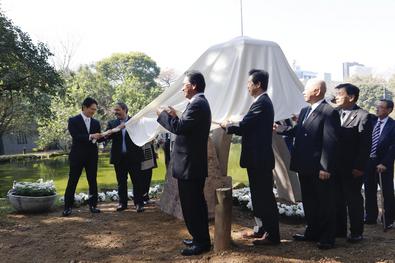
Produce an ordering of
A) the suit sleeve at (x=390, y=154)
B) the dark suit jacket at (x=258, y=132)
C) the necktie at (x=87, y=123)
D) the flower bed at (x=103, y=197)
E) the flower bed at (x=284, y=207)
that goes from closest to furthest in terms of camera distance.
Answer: the dark suit jacket at (x=258, y=132) < the suit sleeve at (x=390, y=154) < the flower bed at (x=284, y=207) < the necktie at (x=87, y=123) < the flower bed at (x=103, y=197)

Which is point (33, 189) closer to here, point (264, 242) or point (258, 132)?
point (264, 242)

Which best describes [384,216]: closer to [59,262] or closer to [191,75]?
[191,75]

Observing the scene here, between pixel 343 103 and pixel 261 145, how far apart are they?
1.19 meters

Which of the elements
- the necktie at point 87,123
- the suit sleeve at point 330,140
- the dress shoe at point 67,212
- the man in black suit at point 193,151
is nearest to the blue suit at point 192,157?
the man in black suit at point 193,151

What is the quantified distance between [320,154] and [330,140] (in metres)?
0.18

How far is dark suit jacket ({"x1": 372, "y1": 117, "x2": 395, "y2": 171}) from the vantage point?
5.50 metres

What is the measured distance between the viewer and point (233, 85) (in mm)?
5430

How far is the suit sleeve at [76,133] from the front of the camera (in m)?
6.26

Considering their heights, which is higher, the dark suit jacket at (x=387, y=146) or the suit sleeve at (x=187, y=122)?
the suit sleeve at (x=187, y=122)

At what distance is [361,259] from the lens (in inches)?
154

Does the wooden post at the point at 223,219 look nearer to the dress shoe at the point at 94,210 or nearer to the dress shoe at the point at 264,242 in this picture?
the dress shoe at the point at 264,242

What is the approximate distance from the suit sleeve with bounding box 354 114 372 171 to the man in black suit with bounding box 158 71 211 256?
5.98 ft

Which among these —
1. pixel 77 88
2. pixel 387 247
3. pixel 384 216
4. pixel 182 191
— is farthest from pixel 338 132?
pixel 77 88

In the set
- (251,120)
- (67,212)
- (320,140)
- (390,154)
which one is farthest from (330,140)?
(67,212)
